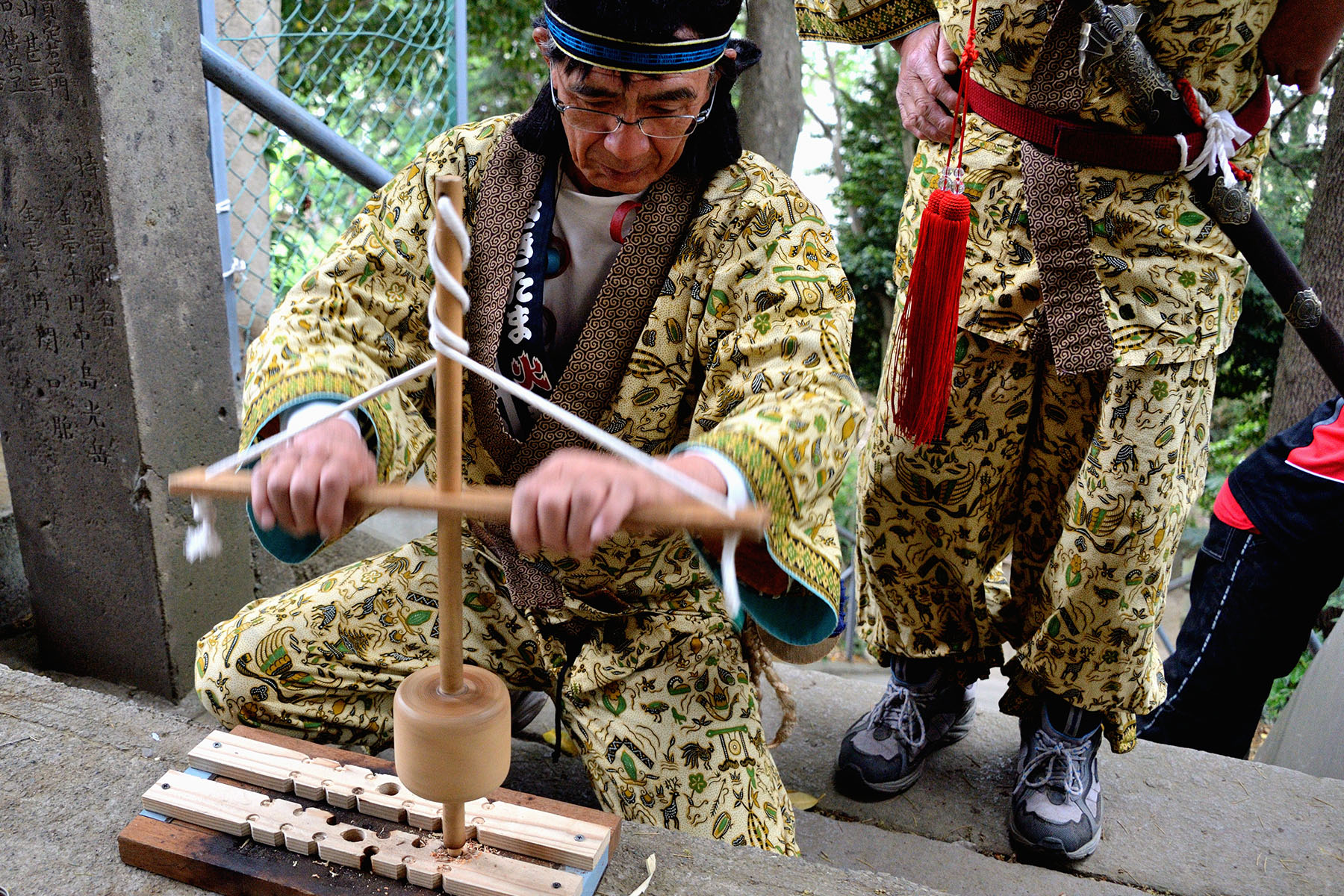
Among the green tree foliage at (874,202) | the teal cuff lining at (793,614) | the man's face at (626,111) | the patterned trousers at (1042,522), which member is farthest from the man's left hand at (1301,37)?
the green tree foliage at (874,202)

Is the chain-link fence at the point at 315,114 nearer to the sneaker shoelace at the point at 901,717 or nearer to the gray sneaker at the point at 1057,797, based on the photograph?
the sneaker shoelace at the point at 901,717

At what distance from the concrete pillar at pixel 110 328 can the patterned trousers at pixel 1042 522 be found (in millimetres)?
1544

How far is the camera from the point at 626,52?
1.48 m

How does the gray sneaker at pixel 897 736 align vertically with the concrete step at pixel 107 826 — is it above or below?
below

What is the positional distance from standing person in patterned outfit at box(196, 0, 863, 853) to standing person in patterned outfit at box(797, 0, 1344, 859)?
1.63 ft

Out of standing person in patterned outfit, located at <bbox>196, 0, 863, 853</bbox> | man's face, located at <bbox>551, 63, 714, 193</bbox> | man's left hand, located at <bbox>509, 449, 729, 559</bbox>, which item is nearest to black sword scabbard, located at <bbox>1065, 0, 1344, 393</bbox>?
standing person in patterned outfit, located at <bbox>196, 0, 863, 853</bbox>

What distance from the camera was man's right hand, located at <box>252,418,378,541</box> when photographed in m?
1.19

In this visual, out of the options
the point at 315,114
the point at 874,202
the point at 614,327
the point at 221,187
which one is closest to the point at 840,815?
the point at 614,327

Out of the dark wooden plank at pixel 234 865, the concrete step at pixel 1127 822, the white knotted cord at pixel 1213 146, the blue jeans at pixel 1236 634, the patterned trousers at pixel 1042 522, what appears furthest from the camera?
the blue jeans at pixel 1236 634

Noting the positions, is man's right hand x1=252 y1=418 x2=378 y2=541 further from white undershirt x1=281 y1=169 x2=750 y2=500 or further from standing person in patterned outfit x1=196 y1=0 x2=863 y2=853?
white undershirt x1=281 y1=169 x2=750 y2=500

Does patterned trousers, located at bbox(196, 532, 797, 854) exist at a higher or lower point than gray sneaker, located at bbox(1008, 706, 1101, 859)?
higher

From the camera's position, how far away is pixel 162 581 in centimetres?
223

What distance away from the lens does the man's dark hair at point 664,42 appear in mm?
1452

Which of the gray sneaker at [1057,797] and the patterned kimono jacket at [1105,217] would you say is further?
the gray sneaker at [1057,797]
